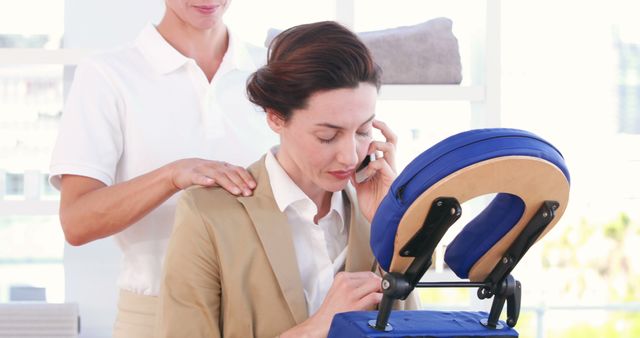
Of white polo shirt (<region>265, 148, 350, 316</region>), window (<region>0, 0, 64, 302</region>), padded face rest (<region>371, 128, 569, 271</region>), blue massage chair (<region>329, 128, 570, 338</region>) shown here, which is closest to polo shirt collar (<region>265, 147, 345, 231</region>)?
white polo shirt (<region>265, 148, 350, 316</region>)

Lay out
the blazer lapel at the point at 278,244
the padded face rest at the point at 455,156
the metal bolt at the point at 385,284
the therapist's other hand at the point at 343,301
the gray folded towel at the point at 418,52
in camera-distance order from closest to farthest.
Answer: the padded face rest at the point at 455,156 < the metal bolt at the point at 385,284 < the therapist's other hand at the point at 343,301 < the blazer lapel at the point at 278,244 < the gray folded towel at the point at 418,52

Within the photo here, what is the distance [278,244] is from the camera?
→ 1717mm

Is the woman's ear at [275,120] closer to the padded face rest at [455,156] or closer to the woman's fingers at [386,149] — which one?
the woman's fingers at [386,149]

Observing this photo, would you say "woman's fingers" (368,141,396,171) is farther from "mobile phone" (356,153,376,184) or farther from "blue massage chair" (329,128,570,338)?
"blue massage chair" (329,128,570,338)

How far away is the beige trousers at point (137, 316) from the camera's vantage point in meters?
1.90

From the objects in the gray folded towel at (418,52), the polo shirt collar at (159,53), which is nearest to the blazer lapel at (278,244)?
the polo shirt collar at (159,53)

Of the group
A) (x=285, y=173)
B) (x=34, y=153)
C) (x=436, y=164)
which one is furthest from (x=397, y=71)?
(x=436, y=164)

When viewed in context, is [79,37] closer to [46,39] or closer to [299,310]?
[46,39]

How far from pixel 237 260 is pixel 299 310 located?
13 centimetres

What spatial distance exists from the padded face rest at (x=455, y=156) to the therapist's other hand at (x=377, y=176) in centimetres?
62

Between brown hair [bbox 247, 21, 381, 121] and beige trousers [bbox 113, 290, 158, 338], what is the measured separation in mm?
447

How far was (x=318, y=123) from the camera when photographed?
169 cm

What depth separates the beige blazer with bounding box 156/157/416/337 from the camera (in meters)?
1.64

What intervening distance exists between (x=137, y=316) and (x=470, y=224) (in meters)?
0.81
